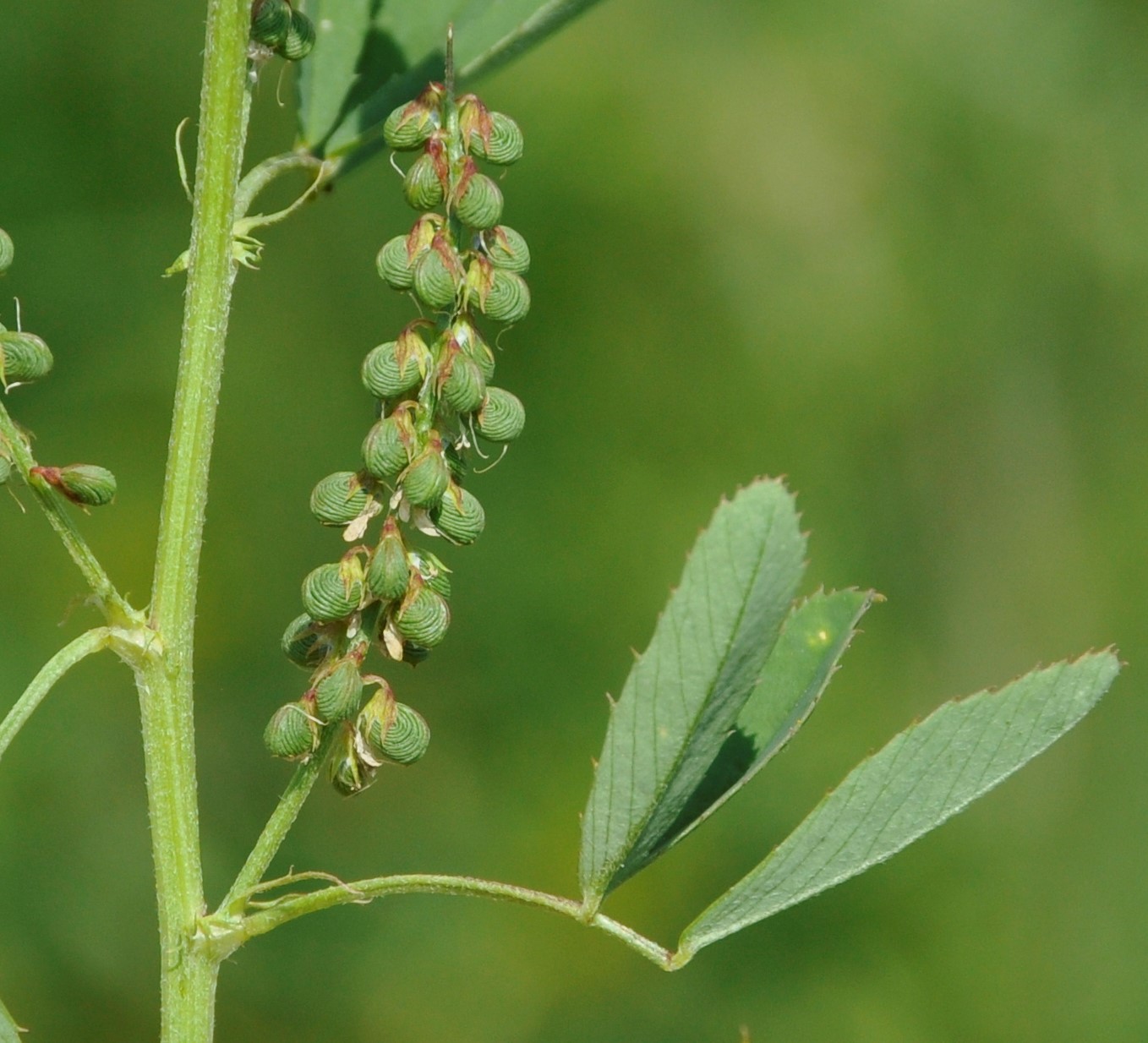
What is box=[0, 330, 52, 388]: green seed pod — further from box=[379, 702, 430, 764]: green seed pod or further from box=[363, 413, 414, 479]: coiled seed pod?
box=[379, 702, 430, 764]: green seed pod

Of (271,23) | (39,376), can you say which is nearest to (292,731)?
(39,376)

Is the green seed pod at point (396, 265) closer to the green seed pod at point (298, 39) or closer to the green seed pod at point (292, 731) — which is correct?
the green seed pod at point (298, 39)

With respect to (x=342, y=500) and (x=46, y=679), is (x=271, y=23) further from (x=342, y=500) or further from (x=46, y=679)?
(x=46, y=679)

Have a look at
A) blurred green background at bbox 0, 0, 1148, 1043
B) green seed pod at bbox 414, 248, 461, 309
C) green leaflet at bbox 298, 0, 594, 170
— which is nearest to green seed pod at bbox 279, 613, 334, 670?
green seed pod at bbox 414, 248, 461, 309

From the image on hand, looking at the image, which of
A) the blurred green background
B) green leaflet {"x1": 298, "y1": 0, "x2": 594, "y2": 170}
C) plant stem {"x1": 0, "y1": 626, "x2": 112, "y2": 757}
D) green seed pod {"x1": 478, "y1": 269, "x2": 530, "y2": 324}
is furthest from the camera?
the blurred green background

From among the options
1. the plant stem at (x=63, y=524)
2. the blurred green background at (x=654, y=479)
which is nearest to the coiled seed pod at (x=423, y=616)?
the plant stem at (x=63, y=524)

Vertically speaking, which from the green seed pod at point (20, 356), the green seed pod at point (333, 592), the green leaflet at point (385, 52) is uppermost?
the green leaflet at point (385, 52)

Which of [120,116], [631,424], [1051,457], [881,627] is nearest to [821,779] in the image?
[881,627]
